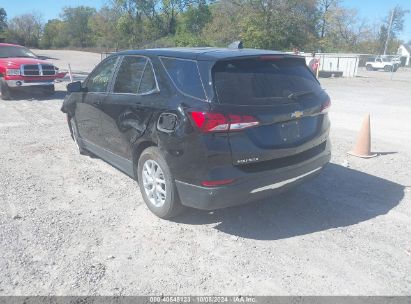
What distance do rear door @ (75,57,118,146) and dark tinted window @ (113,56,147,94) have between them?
263 mm

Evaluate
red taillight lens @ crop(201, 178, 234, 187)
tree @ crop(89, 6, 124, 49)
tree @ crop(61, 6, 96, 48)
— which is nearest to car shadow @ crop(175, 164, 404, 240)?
red taillight lens @ crop(201, 178, 234, 187)

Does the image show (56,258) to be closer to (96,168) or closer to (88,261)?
(88,261)

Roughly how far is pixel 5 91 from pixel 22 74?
92 centimetres

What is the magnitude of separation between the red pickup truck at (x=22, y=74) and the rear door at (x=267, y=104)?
11.2m

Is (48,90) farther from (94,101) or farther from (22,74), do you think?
(94,101)

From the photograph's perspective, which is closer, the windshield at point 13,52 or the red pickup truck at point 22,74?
the red pickup truck at point 22,74

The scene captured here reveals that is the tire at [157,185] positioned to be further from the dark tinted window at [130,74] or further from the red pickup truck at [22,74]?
the red pickup truck at [22,74]

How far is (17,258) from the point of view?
3564mm

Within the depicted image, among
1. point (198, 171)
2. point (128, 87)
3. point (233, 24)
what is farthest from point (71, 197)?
point (233, 24)

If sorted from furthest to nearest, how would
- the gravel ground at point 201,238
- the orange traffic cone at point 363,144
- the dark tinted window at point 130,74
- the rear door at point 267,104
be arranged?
the orange traffic cone at point 363,144 → the dark tinted window at point 130,74 → the rear door at point 267,104 → the gravel ground at point 201,238

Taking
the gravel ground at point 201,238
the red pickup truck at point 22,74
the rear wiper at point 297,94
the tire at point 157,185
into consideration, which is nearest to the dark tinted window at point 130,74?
the tire at point 157,185

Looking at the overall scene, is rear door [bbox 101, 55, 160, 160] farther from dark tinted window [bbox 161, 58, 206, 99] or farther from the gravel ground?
the gravel ground

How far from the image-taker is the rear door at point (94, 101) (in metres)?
5.27

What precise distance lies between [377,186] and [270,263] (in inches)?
105
